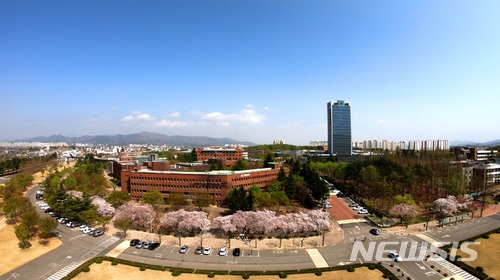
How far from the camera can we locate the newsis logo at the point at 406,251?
→ 99.3 feet

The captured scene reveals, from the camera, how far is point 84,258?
99.8 ft

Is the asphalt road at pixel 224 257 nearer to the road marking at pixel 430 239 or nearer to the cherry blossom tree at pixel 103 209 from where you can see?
the road marking at pixel 430 239

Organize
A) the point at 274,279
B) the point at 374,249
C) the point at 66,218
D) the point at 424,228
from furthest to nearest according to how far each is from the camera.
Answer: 1. the point at 66,218
2. the point at 424,228
3. the point at 374,249
4. the point at 274,279

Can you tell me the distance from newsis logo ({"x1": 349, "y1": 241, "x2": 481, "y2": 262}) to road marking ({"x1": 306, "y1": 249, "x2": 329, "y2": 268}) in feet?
10.2

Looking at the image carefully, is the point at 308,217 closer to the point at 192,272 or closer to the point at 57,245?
the point at 192,272

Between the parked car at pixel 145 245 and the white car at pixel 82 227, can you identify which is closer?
the parked car at pixel 145 245

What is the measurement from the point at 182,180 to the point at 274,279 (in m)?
31.9

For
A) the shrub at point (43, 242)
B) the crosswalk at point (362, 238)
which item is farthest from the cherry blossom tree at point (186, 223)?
the crosswalk at point (362, 238)

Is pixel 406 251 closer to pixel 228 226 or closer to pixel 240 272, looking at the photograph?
pixel 240 272

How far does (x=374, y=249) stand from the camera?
3297cm

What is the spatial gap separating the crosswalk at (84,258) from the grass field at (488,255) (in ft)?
132

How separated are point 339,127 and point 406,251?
87.7m

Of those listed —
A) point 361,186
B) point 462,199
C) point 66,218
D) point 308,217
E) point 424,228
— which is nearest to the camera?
point 308,217

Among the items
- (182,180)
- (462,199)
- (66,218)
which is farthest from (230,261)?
(462,199)
